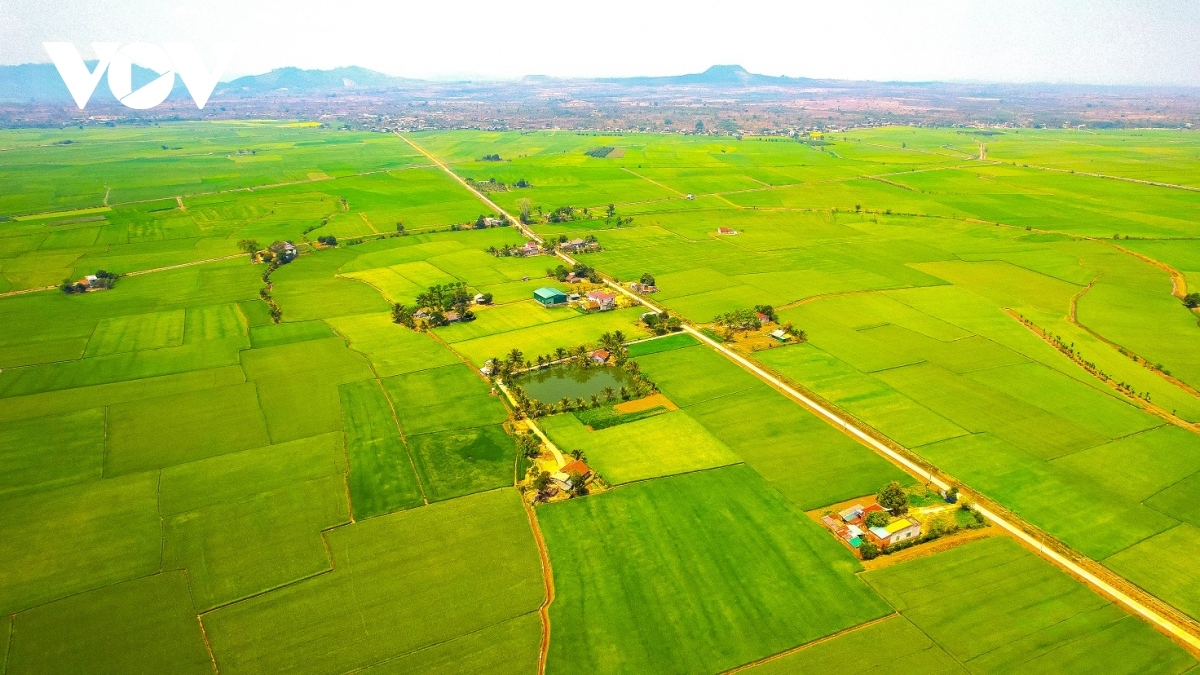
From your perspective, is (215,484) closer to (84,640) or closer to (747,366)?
(84,640)

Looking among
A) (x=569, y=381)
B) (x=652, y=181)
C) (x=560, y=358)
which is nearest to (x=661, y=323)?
(x=560, y=358)

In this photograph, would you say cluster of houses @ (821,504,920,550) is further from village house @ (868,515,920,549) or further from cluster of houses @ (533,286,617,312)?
cluster of houses @ (533,286,617,312)

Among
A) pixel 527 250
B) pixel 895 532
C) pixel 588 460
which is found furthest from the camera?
pixel 527 250

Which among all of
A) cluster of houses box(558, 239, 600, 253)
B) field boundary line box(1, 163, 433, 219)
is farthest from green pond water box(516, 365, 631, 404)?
field boundary line box(1, 163, 433, 219)

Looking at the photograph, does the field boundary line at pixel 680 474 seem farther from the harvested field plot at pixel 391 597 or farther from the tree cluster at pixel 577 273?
the tree cluster at pixel 577 273

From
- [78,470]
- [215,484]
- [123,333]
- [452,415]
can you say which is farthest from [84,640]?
[123,333]

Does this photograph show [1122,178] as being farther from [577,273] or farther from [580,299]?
[580,299]
